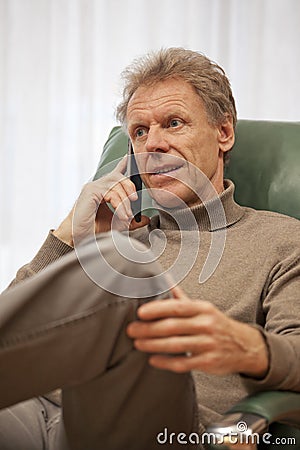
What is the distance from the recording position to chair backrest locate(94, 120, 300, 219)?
1.64 metres

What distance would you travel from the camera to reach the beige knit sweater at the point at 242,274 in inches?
49.7

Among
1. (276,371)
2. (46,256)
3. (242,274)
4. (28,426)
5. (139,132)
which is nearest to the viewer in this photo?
(276,371)

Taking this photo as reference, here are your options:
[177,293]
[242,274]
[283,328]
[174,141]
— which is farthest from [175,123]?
[177,293]

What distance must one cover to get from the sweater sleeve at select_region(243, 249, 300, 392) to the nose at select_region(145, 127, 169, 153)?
1.25 feet

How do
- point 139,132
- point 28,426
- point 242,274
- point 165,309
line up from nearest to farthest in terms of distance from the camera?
point 165,309 < point 28,426 < point 242,274 < point 139,132

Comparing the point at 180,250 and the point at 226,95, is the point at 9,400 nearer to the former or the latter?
the point at 180,250

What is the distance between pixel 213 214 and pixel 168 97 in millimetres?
286

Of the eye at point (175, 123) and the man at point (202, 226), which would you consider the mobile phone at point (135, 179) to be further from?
the eye at point (175, 123)

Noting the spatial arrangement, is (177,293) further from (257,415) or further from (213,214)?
(213,214)

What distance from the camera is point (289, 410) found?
104 cm

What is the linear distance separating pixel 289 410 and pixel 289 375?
0.05 m

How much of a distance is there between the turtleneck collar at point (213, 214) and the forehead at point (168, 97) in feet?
0.72

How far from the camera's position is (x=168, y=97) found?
5.25 ft

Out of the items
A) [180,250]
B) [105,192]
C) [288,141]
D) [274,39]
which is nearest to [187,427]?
[180,250]
